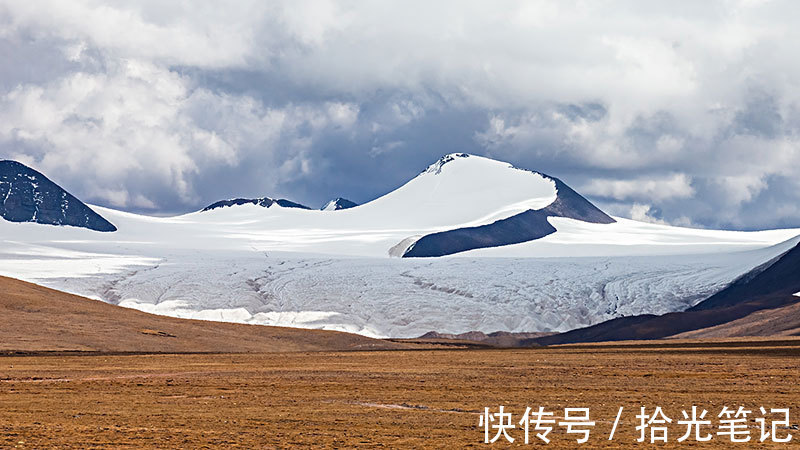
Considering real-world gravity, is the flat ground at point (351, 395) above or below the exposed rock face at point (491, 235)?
below

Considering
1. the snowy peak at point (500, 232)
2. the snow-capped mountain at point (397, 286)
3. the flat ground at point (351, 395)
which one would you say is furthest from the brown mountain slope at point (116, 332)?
the snowy peak at point (500, 232)

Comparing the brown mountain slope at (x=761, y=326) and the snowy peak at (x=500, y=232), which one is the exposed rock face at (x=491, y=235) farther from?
the brown mountain slope at (x=761, y=326)

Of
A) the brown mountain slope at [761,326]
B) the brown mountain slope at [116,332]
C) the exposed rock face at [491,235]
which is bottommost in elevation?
the brown mountain slope at [116,332]

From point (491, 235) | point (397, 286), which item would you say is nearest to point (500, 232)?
point (491, 235)

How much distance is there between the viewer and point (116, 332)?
6662 cm

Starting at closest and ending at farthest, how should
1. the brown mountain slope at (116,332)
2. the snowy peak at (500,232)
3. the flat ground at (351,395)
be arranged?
1. the flat ground at (351,395)
2. the brown mountain slope at (116,332)
3. the snowy peak at (500,232)

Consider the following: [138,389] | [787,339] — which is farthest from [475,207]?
[138,389]

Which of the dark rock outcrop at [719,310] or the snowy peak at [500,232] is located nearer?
the dark rock outcrop at [719,310]

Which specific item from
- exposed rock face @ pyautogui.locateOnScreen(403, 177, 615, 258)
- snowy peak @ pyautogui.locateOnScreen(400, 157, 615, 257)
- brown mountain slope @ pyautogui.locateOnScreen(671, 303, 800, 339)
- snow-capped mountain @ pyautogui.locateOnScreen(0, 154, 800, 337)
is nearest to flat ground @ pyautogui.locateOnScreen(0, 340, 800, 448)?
brown mountain slope @ pyautogui.locateOnScreen(671, 303, 800, 339)

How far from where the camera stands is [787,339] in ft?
209

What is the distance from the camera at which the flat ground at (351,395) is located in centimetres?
2158

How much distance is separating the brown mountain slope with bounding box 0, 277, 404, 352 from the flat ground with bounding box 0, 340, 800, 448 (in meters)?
10.6

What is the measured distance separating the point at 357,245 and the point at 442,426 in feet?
464

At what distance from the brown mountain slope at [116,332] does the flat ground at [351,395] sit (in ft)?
34.7
